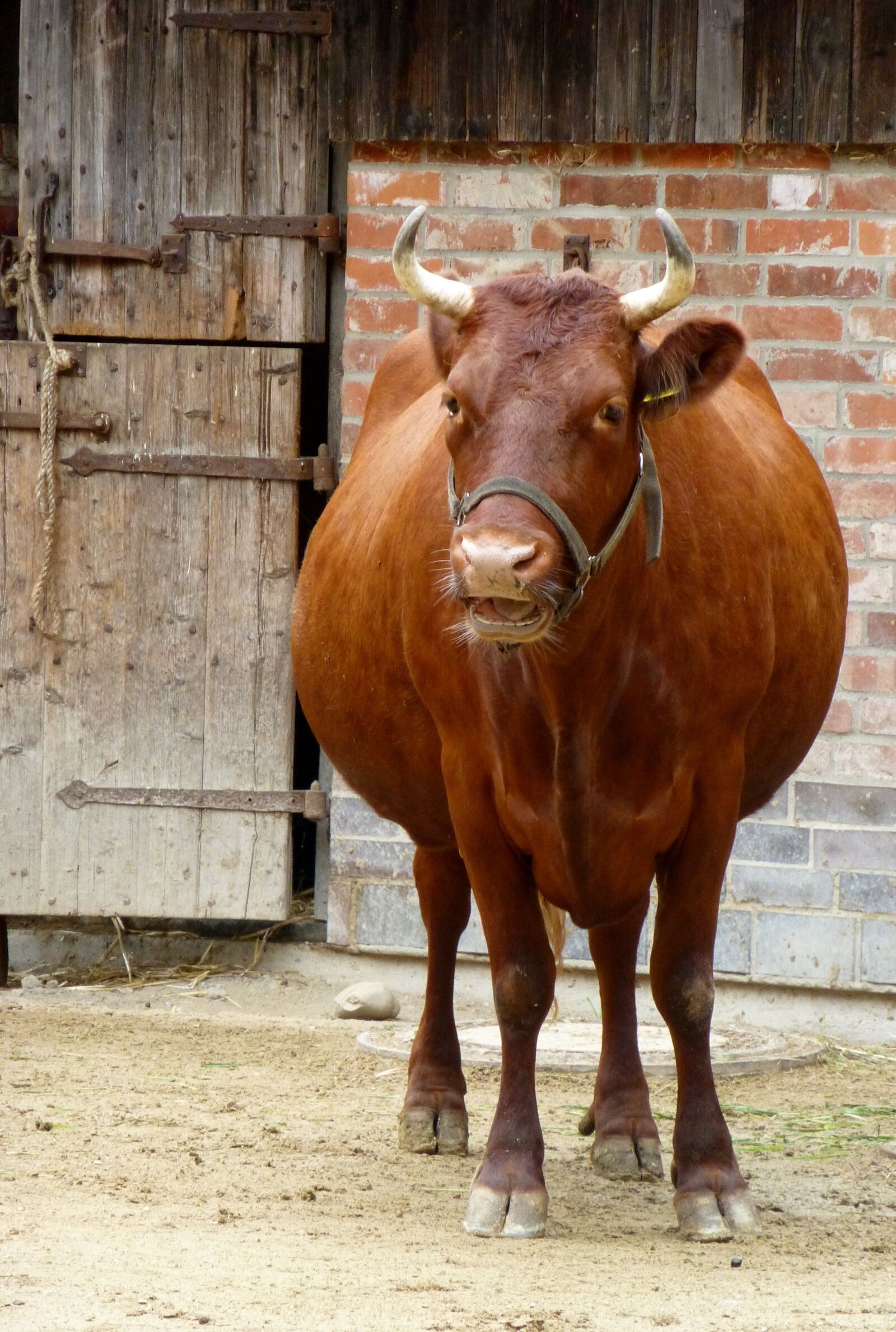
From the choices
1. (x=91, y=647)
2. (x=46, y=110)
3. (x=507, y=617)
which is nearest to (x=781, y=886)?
(x=91, y=647)

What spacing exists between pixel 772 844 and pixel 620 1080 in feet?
5.88

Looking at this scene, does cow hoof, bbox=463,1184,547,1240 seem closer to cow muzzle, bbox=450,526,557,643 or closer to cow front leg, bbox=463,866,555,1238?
cow front leg, bbox=463,866,555,1238

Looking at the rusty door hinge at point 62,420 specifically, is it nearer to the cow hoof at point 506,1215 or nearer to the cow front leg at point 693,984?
the cow front leg at point 693,984

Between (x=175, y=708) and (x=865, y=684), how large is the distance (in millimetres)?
2322

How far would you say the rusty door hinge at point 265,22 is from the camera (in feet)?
20.4

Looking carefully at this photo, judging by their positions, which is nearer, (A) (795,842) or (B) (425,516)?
(B) (425,516)

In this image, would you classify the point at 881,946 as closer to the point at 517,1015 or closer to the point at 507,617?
the point at 517,1015

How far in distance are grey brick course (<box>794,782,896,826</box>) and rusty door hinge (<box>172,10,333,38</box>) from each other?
9.80ft

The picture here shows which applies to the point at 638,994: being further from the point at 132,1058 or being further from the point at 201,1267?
the point at 201,1267

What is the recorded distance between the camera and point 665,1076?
17.3 feet

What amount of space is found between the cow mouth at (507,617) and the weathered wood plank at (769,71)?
11.0 feet

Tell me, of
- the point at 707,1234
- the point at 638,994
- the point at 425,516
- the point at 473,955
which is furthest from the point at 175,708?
the point at 707,1234

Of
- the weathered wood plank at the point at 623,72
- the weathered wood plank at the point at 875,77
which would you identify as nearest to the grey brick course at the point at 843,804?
the weathered wood plank at the point at 875,77

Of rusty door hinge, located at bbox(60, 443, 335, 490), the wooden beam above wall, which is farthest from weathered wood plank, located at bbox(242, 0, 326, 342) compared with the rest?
rusty door hinge, located at bbox(60, 443, 335, 490)
